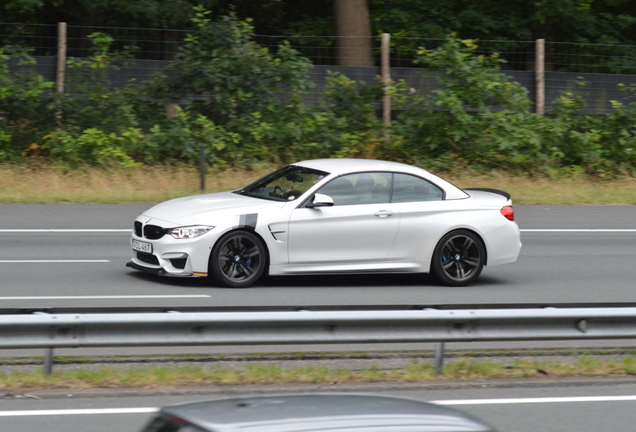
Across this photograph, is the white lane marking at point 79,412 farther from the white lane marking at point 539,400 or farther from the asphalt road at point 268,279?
the asphalt road at point 268,279

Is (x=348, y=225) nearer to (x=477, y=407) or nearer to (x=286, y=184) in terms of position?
(x=286, y=184)

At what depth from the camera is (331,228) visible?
10211 millimetres

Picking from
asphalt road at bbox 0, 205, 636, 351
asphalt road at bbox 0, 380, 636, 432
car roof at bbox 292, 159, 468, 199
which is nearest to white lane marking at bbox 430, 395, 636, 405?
asphalt road at bbox 0, 380, 636, 432

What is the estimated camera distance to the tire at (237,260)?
9.95 m

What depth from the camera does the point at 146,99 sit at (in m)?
21.9

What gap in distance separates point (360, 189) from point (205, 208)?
179cm

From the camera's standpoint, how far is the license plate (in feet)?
33.2

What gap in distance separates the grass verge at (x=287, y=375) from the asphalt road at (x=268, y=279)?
7.62 feet

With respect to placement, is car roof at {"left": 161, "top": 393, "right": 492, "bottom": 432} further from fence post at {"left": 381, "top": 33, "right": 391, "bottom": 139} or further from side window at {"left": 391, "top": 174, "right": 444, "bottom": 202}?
fence post at {"left": 381, "top": 33, "right": 391, "bottom": 139}

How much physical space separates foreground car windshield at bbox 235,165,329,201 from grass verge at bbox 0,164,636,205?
6229 millimetres

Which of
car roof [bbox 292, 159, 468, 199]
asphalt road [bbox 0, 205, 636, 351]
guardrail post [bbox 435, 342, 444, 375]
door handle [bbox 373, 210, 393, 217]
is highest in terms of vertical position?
car roof [bbox 292, 159, 468, 199]

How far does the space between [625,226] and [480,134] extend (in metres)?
6.03

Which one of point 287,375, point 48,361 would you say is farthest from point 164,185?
point 287,375

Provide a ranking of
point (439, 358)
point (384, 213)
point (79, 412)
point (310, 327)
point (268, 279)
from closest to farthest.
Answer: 1. point (79, 412)
2. point (310, 327)
3. point (439, 358)
4. point (384, 213)
5. point (268, 279)
